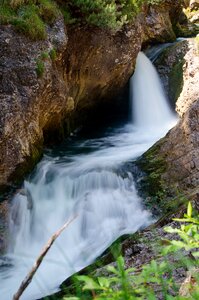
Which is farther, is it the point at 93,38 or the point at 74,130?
the point at 74,130

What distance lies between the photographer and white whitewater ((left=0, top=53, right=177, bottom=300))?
5.24 meters

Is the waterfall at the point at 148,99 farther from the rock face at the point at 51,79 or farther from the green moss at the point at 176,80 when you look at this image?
the rock face at the point at 51,79

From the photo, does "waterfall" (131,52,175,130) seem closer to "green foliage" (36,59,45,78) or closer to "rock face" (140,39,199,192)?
"rock face" (140,39,199,192)

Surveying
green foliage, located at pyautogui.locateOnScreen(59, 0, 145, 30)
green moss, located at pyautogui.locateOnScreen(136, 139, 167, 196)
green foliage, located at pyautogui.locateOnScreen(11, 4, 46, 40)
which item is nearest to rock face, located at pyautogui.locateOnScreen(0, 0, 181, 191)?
green foliage, located at pyautogui.locateOnScreen(11, 4, 46, 40)

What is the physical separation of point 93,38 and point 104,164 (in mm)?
3208

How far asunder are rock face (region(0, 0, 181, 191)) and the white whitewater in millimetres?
578

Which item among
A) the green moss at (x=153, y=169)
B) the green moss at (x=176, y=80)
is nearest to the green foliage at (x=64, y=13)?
the green moss at (x=176, y=80)

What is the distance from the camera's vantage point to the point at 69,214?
6.30 metres

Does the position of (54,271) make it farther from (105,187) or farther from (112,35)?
(112,35)

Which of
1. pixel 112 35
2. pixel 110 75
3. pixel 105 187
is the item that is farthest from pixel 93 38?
pixel 105 187

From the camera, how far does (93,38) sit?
8.55 m

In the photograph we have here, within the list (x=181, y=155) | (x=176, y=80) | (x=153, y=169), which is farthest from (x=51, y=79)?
(x=176, y=80)

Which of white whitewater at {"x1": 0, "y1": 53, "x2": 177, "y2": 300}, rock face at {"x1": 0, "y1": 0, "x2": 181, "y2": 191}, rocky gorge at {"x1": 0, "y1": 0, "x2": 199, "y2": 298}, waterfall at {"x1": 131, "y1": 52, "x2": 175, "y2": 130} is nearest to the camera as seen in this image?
white whitewater at {"x1": 0, "y1": 53, "x2": 177, "y2": 300}

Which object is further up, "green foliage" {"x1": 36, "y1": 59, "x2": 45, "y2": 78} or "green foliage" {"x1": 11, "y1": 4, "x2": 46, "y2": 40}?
"green foliage" {"x1": 11, "y1": 4, "x2": 46, "y2": 40}
